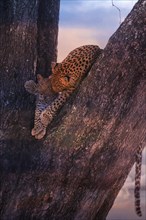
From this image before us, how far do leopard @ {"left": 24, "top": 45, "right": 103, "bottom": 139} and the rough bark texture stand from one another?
0.35 meters

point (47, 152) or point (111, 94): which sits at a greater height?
point (111, 94)

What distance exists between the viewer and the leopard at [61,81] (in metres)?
4.25

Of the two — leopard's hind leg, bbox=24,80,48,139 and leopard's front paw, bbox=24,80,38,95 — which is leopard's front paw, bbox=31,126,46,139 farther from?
leopard's front paw, bbox=24,80,38,95

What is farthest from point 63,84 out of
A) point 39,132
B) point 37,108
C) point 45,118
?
point 39,132

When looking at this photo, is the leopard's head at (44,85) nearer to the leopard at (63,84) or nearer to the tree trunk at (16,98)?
the leopard at (63,84)

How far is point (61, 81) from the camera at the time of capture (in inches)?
184

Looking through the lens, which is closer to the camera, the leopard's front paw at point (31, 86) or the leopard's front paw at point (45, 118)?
the leopard's front paw at point (45, 118)

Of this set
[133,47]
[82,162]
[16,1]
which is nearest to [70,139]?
[82,162]

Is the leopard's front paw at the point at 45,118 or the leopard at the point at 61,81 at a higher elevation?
the leopard at the point at 61,81

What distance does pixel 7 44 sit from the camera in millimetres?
4031

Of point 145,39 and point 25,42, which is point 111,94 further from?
point 25,42

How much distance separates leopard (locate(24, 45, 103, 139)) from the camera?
13.9ft

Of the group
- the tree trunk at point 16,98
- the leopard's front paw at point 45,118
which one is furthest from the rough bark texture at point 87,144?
the leopard's front paw at point 45,118

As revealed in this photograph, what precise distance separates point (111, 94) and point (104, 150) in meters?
0.39
